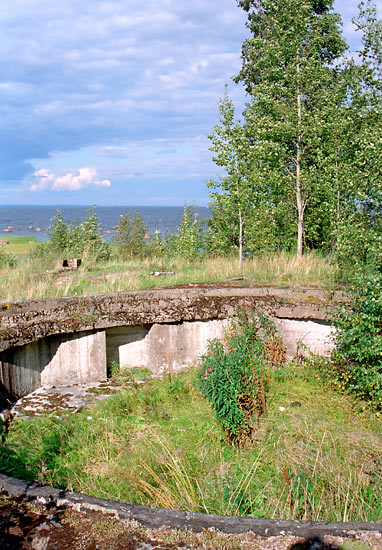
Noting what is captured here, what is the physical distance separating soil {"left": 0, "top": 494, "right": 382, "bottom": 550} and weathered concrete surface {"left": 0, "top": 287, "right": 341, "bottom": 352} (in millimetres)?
4596

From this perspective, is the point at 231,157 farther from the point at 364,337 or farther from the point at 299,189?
the point at 364,337

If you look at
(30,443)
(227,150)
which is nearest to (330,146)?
(227,150)

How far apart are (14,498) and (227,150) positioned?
9.58 meters

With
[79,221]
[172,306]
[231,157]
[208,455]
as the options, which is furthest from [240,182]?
[79,221]

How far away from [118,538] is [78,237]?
48.8ft

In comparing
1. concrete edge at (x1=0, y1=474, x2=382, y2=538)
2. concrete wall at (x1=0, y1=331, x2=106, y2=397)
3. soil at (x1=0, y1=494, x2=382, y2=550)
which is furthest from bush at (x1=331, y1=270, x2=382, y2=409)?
concrete wall at (x1=0, y1=331, x2=106, y2=397)

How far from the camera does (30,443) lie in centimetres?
489

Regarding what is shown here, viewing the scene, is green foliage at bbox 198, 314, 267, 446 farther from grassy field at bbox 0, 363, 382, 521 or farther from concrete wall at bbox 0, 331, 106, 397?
concrete wall at bbox 0, 331, 106, 397

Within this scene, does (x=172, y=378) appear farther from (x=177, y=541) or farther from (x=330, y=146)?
(x=330, y=146)

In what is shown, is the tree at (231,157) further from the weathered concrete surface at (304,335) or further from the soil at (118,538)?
the soil at (118,538)

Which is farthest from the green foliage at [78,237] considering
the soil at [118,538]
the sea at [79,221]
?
the soil at [118,538]

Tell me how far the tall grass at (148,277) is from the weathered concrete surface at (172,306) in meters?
0.69

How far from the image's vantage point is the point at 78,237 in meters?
16.5

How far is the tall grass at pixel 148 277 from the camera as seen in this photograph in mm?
8172
